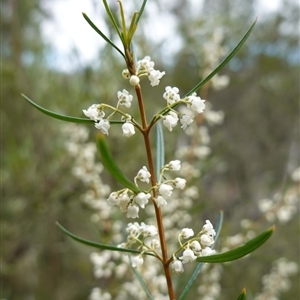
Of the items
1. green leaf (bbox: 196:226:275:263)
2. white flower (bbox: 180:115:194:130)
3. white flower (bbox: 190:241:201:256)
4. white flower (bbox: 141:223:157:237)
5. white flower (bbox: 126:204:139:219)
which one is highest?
white flower (bbox: 180:115:194:130)

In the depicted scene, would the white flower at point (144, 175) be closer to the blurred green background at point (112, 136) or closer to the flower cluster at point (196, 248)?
the flower cluster at point (196, 248)

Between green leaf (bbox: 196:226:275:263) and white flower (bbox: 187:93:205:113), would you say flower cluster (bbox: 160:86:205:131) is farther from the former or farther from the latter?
green leaf (bbox: 196:226:275:263)

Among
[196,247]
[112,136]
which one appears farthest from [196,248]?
[112,136]

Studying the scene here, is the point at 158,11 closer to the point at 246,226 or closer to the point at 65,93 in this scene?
the point at 65,93

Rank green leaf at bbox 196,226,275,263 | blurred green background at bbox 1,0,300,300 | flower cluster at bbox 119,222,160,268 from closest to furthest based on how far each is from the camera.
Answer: green leaf at bbox 196,226,275,263
flower cluster at bbox 119,222,160,268
blurred green background at bbox 1,0,300,300

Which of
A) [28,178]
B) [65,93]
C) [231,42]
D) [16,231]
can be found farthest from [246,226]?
[231,42]

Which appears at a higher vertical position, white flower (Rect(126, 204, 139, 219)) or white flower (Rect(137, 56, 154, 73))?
white flower (Rect(137, 56, 154, 73))

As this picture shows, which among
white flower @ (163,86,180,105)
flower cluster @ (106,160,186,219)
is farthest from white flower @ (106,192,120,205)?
white flower @ (163,86,180,105)
